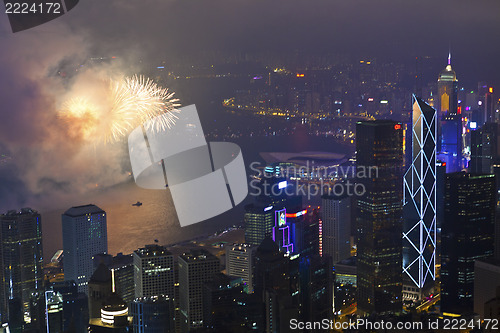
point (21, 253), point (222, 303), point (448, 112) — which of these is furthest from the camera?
point (448, 112)

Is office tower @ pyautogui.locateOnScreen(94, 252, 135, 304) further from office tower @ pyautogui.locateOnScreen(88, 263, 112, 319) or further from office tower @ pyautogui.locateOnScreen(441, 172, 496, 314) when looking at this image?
office tower @ pyautogui.locateOnScreen(441, 172, 496, 314)

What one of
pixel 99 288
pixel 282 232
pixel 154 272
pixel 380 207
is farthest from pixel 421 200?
pixel 99 288

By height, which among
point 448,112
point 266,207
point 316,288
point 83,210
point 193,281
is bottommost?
point 316,288

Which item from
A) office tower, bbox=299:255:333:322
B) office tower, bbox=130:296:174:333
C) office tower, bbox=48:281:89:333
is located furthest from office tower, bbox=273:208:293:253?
office tower, bbox=130:296:174:333

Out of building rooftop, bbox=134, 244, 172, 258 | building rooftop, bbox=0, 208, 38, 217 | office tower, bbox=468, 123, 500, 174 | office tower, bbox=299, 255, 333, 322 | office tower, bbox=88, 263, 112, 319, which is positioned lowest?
office tower, bbox=299, 255, 333, 322

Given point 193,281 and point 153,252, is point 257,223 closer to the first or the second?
point 153,252
